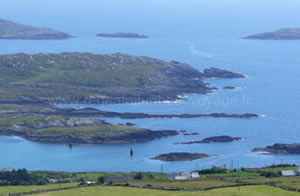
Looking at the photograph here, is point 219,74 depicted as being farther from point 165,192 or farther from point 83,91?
point 165,192

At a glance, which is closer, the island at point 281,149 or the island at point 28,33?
the island at point 281,149

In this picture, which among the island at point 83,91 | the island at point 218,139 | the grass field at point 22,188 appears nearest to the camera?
the grass field at point 22,188

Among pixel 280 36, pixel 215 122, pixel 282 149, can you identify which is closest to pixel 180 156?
pixel 282 149

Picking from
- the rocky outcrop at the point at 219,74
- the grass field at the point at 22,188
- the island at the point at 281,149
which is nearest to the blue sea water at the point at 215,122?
the island at the point at 281,149

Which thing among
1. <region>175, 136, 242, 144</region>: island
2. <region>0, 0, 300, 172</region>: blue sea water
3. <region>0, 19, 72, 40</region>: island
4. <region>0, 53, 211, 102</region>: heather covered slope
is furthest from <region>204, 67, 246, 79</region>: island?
<region>0, 19, 72, 40</region>: island

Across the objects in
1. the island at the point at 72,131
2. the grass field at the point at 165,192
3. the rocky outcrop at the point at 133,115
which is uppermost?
the rocky outcrop at the point at 133,115

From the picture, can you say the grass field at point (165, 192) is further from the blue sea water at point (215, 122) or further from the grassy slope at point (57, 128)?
the grassy slope at point (57, 128)

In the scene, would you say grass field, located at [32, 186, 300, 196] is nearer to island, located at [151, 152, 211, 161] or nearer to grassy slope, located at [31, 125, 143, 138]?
island, located at [151, 152, 211, 161]
